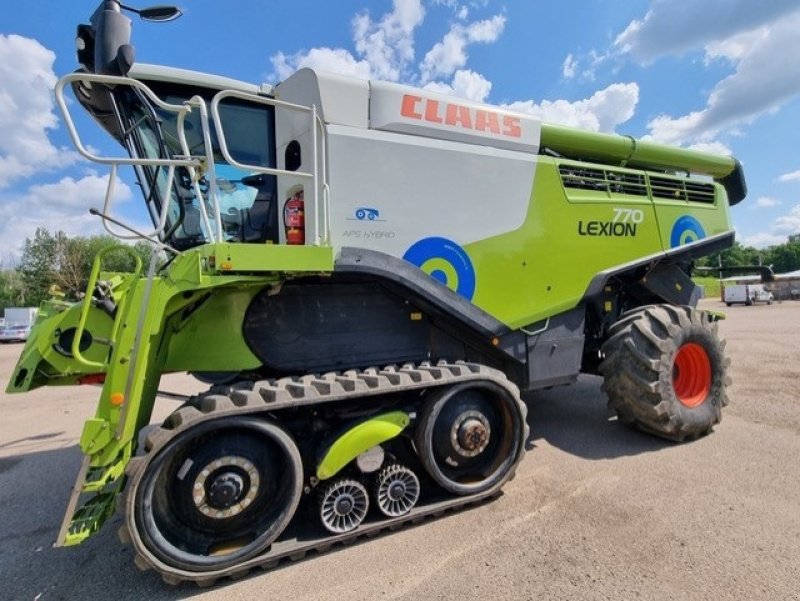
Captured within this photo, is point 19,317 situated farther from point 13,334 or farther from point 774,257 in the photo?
point 774,257

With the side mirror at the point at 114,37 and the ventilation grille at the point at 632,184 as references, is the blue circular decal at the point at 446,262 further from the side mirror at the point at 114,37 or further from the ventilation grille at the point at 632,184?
the side mirror at the point at 114,37

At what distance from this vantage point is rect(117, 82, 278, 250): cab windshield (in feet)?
11.1

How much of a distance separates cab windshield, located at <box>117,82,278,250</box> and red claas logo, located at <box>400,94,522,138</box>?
1136 millimetres

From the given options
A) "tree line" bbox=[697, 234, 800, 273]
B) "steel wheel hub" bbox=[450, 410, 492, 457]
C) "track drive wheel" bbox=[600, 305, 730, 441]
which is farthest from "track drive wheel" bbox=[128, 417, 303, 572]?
"tree line" bbox=[697, 234, 800, 273]

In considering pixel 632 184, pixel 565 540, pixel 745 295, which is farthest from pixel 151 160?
pixel 745 295

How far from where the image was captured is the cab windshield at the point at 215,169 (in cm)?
337

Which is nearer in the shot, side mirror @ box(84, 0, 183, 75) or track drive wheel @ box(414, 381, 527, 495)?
side mirror @ box(84, 0, 183, 75)

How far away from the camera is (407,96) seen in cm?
357

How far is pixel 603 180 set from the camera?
4660 millimetres

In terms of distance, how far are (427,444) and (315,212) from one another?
1.78 m

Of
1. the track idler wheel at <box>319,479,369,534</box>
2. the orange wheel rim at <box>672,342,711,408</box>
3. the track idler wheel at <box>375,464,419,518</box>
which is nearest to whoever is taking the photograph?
the track idler wheel at <box>319,479,369,534</box>

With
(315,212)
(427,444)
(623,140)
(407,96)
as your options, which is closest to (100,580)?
(427,444)

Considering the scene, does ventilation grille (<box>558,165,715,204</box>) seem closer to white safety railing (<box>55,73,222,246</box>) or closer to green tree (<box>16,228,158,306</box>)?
white safety railing (<box>55,73,222,246</box>)

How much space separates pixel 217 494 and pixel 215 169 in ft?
7.44
